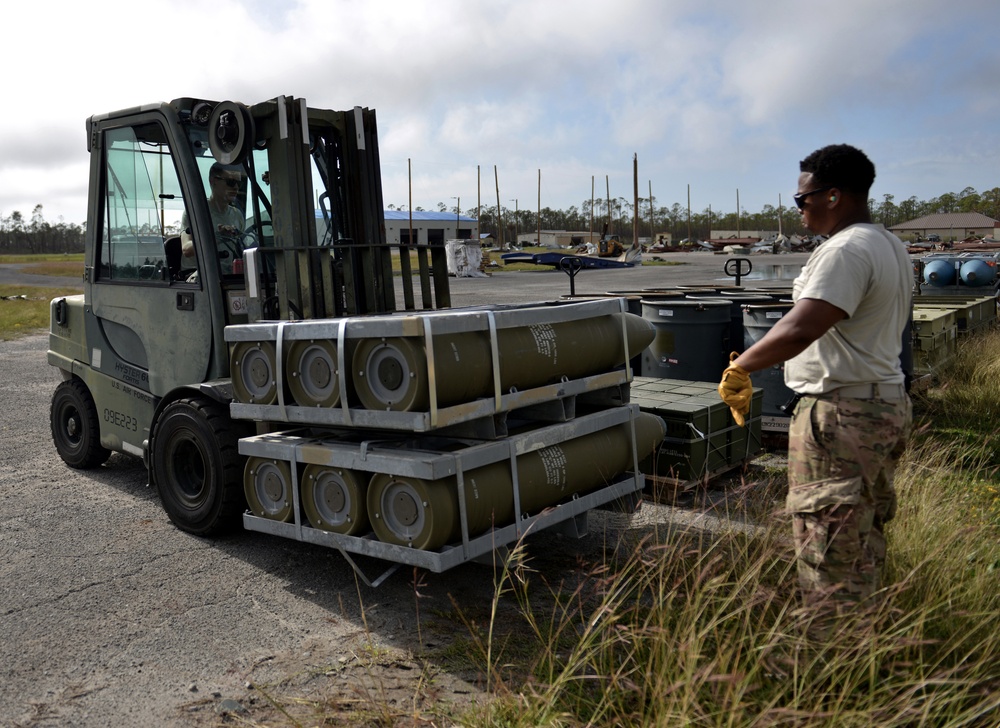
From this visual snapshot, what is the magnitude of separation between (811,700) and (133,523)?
4992 millimetres

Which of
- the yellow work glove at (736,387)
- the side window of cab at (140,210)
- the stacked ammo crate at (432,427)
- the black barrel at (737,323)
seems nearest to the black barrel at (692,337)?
the black barrel at (737,323)

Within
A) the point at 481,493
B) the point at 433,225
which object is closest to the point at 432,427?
the point at 481,493

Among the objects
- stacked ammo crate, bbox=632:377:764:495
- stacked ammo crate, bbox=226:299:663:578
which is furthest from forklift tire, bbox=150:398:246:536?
stacked ammo crate, bbox=632:377:764:495

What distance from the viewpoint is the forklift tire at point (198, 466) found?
222 inches

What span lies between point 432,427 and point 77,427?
507cm

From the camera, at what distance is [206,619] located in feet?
15.5

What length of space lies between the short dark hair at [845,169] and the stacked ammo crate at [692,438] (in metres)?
2.98

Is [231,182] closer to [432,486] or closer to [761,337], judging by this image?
[432,486]

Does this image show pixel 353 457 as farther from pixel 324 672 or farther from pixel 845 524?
pixel 845 524

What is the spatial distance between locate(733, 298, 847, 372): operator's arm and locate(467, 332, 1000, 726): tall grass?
868 millimetres

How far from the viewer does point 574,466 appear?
5.09 metres

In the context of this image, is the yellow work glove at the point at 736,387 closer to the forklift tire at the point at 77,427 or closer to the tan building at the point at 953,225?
the forklift tire at the point at 77,427

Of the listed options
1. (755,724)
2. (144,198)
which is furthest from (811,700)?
(144,198)

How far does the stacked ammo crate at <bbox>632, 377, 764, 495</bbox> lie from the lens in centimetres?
669
